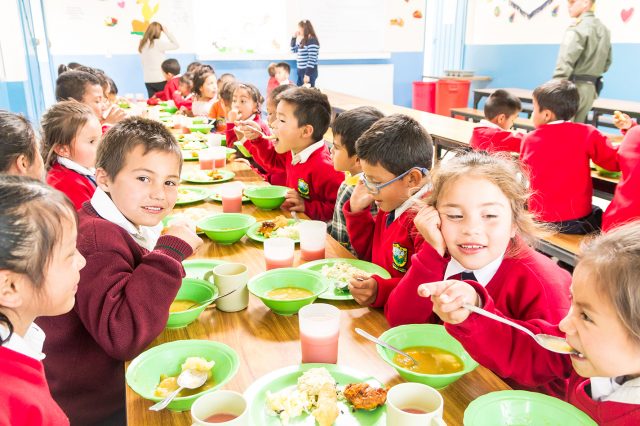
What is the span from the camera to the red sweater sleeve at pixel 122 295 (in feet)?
4.05

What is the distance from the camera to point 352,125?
2.34 m

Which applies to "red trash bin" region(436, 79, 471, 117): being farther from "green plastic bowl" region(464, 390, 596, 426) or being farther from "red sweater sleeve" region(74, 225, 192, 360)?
"green plastic bowl" region(464, 390, 596, 426)

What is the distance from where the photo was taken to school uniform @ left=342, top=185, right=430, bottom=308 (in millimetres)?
1644

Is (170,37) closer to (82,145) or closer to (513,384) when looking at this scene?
(82,145)

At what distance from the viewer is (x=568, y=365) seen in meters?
1.20

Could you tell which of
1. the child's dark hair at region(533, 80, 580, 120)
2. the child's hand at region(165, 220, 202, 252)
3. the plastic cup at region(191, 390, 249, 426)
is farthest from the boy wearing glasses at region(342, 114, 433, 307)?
the child's dark hair at region(533, 80, 580, 120)

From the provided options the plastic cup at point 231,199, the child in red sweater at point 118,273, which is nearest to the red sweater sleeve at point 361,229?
the plastic cup at point 231,199

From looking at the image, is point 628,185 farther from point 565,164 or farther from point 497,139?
point 497,139

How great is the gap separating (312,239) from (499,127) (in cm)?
306

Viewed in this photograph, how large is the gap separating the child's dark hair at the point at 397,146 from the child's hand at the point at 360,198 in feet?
0.43

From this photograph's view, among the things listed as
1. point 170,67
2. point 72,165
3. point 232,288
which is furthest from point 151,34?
point 232,288

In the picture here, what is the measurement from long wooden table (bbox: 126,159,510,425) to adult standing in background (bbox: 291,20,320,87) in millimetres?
7367

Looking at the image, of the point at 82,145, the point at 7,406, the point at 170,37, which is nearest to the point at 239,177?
the point at 82,145

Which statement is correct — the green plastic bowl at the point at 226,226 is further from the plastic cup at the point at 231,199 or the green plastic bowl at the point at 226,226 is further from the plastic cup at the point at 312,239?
the plastic cup at the point at 312,239
